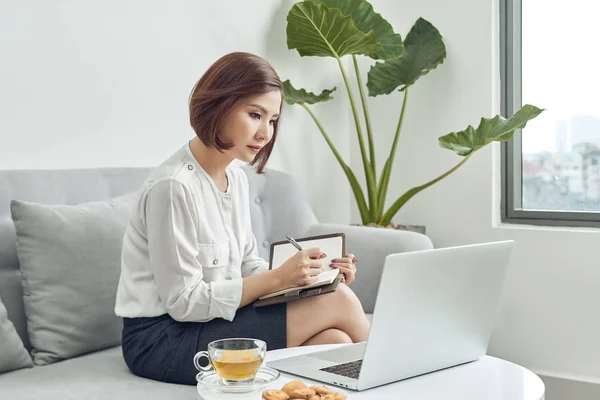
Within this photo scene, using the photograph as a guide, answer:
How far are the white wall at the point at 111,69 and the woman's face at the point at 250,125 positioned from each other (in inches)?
27.1

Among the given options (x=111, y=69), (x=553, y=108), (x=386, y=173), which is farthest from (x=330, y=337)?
(x=553, y=108)

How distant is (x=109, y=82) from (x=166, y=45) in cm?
30

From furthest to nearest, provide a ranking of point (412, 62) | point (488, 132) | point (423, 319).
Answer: point (412, 62) → point (488, 132) → point (423, 319)

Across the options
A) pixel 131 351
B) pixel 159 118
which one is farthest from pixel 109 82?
pixel 131 351

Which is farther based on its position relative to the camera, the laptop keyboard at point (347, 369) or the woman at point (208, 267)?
the woman at point (208, 267)

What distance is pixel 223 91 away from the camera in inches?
72.4

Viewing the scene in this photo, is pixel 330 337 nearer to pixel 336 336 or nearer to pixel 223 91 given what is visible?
pixel 336 336

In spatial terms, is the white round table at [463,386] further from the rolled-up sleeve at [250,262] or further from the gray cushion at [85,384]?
the rolled-up sleeve at [250,262]

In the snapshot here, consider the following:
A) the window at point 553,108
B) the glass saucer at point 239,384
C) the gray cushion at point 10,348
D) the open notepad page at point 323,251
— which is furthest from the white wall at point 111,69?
the glass saucer at point 239,384

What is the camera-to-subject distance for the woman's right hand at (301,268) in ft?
5.52

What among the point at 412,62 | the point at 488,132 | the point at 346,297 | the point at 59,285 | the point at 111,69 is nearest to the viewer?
the point at 346,297

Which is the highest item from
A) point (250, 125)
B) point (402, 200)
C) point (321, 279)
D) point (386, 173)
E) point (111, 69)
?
point (111, 69)

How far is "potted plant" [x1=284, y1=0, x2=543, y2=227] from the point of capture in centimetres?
288

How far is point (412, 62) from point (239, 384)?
85.0 inches
